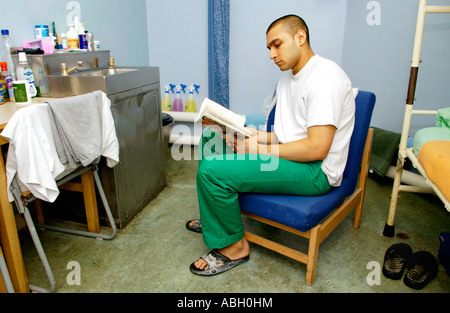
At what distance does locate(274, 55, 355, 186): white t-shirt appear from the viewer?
1.42m

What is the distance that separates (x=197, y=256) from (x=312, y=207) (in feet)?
2.13

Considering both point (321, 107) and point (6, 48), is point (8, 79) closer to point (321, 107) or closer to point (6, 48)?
point (6, 48)

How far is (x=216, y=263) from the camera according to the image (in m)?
1.64

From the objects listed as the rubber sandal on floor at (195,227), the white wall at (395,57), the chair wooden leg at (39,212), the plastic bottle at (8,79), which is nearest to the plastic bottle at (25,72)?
the plastic bottle at (8,79)

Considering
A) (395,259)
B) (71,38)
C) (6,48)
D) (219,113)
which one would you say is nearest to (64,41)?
(71,38)

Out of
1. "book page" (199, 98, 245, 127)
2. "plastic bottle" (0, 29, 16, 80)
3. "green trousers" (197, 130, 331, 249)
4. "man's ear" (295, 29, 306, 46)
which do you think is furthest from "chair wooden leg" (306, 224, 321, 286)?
"plastic bottle" (0, 29, 16, 80)

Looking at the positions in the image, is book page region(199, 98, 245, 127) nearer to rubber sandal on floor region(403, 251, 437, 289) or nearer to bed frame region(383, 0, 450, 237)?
bed frame region(383, 0, 450, 237)

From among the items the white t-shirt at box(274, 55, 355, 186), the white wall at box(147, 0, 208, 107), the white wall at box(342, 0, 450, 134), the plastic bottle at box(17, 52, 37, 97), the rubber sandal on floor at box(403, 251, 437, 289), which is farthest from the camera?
the white wall at box(147, 0, 208, 107)

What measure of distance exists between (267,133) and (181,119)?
151 cm

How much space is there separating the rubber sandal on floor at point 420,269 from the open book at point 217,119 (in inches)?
36.8

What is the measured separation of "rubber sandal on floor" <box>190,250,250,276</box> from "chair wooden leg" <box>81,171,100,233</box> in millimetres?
623

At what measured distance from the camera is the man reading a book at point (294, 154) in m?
1.44

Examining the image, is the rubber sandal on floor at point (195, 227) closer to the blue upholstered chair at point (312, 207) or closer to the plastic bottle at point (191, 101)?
the blue upholstered chair at point (312, 207)
